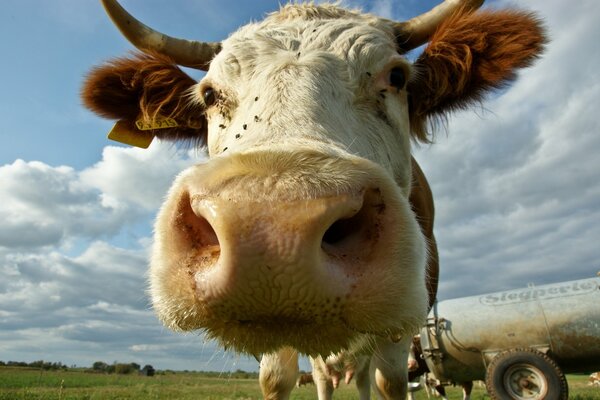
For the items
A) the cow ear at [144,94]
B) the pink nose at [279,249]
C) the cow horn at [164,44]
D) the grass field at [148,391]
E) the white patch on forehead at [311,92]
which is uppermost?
the cow horn at [164,44]

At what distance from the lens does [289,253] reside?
1.25m

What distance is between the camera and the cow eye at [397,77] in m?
3.17

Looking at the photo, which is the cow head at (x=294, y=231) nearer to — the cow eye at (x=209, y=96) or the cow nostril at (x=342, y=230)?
the cow nostril at (x=342, y=230)

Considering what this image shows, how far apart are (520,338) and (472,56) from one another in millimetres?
7694

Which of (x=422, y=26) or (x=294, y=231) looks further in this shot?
(x=422, y=26)

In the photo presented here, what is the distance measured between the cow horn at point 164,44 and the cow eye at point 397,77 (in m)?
1.99

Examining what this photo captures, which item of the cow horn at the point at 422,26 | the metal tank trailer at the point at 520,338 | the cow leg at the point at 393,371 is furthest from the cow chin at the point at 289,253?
the metal tank trailer at the point at 520,338

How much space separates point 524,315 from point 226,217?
984cm

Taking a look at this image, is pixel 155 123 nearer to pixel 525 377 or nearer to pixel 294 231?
pixel 294 231

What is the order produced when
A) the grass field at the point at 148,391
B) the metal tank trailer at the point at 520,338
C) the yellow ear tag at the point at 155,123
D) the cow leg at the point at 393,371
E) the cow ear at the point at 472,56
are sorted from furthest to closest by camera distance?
1. the grass field at the point at 148,391
2. the metal tank trailer at the point at 520,338
3. the yellow ear tag at the point at 155,123
4. the cow leg at the point at 393,371
5. the cow ear at the point at 472,56

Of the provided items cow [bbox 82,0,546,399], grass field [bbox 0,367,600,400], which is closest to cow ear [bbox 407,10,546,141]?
cow [bbox 82,0,546,399]

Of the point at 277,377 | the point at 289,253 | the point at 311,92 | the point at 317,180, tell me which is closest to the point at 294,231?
the point at 289,253

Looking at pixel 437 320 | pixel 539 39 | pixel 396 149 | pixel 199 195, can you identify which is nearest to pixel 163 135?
pixel 396 149

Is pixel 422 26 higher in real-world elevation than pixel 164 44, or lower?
lower
